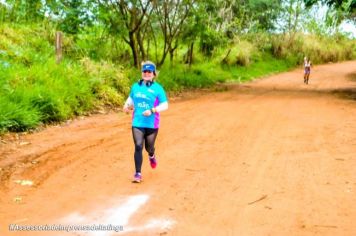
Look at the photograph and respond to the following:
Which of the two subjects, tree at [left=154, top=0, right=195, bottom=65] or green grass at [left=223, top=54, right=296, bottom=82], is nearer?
tree at [left=154, top=0, right=195, bottom=65]

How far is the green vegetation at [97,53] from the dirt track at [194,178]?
0.87 meters

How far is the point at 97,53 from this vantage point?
1720 cm

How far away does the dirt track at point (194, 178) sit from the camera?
541 cm

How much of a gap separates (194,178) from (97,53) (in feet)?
35.6

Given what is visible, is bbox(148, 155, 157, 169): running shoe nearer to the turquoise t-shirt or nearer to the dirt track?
the dirt track

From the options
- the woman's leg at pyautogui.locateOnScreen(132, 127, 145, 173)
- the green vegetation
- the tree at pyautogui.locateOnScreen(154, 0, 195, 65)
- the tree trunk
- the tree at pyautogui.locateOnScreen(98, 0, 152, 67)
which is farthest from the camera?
the tree at pyautogui.locateOnScreen(154, 0, 195, 65)

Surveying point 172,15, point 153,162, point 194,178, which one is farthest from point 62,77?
point 172,15

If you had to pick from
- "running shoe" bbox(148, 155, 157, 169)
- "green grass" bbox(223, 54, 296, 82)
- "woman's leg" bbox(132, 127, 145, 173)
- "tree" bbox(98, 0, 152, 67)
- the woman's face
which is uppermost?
"tree" bbox(98, 0, 152, 67)

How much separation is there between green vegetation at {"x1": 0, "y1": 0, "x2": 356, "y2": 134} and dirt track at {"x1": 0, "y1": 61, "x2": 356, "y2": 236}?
0.87 metres

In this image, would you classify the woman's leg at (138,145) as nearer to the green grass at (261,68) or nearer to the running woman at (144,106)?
the running woman at (144,106)

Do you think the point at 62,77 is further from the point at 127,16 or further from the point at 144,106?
the point at 144,106

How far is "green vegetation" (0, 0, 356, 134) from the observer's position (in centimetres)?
1148

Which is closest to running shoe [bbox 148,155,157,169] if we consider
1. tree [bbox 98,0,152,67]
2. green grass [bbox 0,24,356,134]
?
green grass [bbox 0,24,356,134]

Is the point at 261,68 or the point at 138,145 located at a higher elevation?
the point at 138,145
